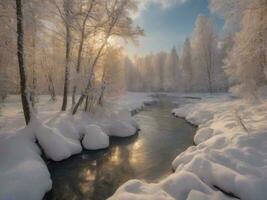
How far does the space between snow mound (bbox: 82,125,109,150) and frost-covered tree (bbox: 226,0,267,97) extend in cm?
863

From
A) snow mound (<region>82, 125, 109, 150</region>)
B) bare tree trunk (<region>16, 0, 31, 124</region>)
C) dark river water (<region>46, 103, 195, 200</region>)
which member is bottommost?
dark river water (<region>46, 103, 195, 200</region>)

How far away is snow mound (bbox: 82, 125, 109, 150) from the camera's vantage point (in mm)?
11828

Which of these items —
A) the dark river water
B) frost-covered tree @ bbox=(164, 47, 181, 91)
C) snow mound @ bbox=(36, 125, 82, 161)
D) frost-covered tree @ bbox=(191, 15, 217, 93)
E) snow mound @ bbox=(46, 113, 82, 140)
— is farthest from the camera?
frost-covered tree @ bbox=(164, 47, 181, 91)

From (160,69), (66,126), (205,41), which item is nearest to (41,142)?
(66,126)

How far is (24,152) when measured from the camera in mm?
8508

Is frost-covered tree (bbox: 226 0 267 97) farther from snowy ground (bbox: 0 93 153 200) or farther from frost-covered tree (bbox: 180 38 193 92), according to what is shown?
frost-covered tree (bbox: 180 38 193 92)

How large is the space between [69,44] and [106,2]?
3.87 m

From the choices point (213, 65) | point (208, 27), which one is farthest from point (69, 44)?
point (213, 65)

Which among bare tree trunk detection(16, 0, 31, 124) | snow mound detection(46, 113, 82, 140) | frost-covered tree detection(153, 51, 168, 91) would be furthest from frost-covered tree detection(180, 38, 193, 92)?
bare tree trunk detection(16, 0, 31, 124)

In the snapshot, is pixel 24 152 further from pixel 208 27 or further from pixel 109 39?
pixel 208 27

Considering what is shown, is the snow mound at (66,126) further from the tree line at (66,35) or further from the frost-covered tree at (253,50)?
the frost-covered tree at (253,50)

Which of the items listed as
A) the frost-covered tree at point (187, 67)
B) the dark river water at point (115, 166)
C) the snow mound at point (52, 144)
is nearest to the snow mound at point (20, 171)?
the snow mound at point (52, 144)

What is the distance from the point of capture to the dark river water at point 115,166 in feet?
24.2

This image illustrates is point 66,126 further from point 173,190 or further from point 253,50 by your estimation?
point 253,50
